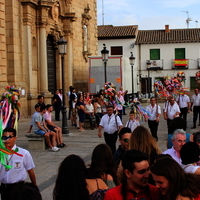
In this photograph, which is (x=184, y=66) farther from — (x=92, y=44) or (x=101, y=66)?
(x=101, y=66)

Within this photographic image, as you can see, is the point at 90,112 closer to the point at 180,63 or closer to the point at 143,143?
the point at 143,143

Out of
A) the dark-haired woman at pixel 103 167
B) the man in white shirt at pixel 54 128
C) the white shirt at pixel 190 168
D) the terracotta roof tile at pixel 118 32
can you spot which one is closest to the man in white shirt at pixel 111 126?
the man in white shirt at pixel 54 128

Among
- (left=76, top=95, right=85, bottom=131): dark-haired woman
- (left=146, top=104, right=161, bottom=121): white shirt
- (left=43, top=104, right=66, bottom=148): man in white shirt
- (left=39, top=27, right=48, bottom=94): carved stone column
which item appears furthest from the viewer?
(left=39, top=27, right=48, bottom=94): carved stone column

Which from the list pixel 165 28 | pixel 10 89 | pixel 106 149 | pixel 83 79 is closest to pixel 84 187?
pixel 106 149

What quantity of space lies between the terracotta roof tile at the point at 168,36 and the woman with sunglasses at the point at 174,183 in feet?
157

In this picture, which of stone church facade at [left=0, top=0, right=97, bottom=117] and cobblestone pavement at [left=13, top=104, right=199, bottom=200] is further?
stone church facade at [left=0, top=0, right=97, bottom=117]

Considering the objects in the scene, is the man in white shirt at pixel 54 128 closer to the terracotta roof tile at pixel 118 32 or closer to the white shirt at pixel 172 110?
the white shirt at pixel 172 110

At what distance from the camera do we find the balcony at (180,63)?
165ft

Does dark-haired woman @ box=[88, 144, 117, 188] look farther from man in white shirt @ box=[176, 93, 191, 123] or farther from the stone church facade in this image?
the stone church facade

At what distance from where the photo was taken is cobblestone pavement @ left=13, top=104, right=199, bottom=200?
7.89 m

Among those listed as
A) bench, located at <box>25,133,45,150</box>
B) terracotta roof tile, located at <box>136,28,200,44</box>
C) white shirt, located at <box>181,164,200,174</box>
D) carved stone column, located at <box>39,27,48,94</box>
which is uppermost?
terracotta roof tile, located at <box>136,28,200,44</box>

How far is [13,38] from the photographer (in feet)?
61.8

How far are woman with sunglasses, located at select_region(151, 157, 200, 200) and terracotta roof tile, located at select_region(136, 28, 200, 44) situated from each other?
4783 centimetres

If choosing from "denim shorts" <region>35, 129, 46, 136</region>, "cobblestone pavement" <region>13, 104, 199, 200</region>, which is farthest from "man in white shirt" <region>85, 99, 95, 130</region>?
"denim shorts" <region>35, 129, 46, 136</region>
